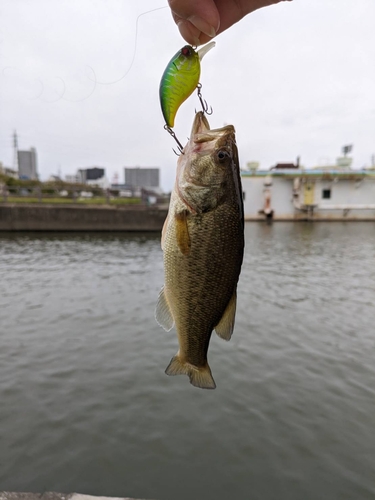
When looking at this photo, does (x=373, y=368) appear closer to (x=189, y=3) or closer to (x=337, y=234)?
(x=189, y=3)

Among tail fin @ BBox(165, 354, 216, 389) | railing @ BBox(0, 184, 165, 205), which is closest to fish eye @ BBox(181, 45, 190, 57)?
tail fin @ BBox(165, 354, 216, 389)

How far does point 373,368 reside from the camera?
18.8 feet

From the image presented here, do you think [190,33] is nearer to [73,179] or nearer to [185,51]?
[185,51]

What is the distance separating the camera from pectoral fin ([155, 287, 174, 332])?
196 centimetres

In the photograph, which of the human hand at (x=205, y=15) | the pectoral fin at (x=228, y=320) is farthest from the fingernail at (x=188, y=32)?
the pectoral fin at (x=228, y=320)

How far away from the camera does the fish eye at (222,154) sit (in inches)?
67.9

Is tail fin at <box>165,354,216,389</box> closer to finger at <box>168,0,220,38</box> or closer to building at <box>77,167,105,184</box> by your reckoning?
finger at <box>168,0,220,38</box>

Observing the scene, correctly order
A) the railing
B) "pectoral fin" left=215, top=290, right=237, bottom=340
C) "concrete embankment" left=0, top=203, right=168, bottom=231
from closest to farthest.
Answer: "pectoral fin" left=215, top=290, right=237, bottom=340 → "concrete embankment" left=0, top=203, right=168, bottom=231 → the railing

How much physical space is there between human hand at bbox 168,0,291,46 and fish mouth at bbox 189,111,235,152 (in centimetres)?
35

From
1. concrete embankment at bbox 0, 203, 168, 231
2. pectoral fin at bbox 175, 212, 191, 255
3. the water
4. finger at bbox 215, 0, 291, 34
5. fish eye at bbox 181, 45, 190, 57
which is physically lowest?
the water

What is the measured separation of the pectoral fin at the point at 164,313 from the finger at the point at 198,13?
1.31 meters

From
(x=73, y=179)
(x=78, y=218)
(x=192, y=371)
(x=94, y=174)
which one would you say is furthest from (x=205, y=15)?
(x=94, y=174)

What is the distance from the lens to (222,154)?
5.68 ft

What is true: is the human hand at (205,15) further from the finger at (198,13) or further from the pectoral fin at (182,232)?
the pectoral fin at (182,232)
